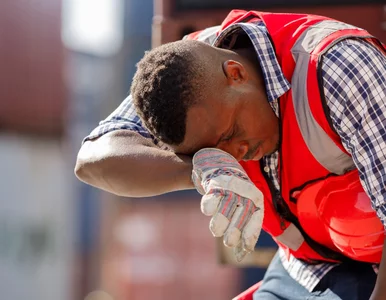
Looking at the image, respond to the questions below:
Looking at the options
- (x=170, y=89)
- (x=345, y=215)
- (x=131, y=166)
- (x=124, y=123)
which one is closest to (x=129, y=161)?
(x=131, y=166)

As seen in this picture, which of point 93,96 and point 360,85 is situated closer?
point 360,85

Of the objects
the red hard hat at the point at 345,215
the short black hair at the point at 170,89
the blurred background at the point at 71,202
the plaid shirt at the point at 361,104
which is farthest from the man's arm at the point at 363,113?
the blurred background at the point at 71,202

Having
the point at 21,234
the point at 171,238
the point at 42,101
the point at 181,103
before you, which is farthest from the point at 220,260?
the point at 42,101

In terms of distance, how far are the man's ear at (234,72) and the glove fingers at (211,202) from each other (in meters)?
0.39

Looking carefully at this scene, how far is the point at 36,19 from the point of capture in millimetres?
12445

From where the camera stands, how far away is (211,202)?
6.86 ft

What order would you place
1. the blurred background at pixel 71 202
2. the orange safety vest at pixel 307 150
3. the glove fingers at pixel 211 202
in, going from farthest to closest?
the blurred background at pixel 71 202, the orange safety vest at pixel 307 150, the glove fingers at pixel 211 202

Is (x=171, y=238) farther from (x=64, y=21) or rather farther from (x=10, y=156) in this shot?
(x=64, y=21)

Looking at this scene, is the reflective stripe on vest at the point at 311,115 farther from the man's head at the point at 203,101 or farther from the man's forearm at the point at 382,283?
the man's forearm at the point at 382,283

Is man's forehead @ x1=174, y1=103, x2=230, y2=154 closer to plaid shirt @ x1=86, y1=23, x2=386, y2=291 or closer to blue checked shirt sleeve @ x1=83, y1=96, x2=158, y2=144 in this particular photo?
plaid shirt @ x1=86, y1=23, x2=386, y2=291

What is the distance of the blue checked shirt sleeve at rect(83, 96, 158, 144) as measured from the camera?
2.63 metres

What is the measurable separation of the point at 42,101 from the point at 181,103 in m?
10.2

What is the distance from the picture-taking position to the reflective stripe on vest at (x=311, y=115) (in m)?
2.29

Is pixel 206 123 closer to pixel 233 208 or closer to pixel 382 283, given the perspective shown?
pixel 233 208
